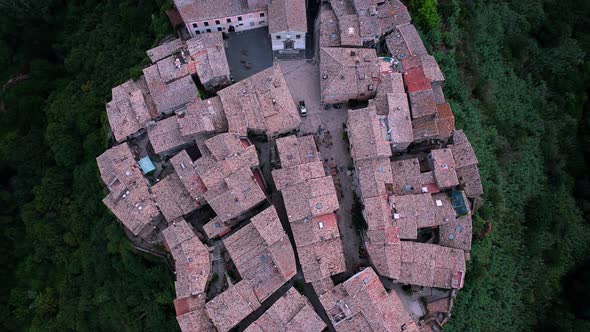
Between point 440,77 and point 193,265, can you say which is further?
point 440,77

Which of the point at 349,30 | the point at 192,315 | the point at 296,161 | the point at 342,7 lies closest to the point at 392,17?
the point at 349,30

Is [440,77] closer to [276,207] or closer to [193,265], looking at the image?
[276,207]

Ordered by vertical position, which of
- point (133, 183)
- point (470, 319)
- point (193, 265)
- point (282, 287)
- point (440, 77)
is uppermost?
point (440, 77)

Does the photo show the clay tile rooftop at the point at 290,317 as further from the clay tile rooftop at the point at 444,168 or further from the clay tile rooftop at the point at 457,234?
the clay tile rooftop at the point at 444,168

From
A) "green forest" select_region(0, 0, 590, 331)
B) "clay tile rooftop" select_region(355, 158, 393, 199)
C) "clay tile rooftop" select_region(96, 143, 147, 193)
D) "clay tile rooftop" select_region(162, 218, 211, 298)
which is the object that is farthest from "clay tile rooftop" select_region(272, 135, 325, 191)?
"green forest" select_region(0, 0, 590, 331)

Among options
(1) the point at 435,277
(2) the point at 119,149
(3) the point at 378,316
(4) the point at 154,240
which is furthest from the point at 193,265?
(1) the point at 435,277

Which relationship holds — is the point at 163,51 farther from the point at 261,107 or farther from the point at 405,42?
the point at 405,42
